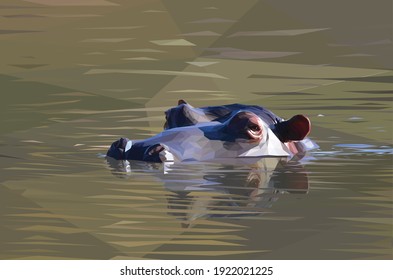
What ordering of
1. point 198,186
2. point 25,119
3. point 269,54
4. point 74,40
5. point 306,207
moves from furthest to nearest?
point 74,40, point 269,54, point 25,119, point 198,186, point 306,207

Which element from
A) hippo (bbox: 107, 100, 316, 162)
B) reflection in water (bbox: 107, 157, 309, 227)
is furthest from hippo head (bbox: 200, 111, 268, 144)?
reflection in water (bbox: 107, 157, 309, 227)

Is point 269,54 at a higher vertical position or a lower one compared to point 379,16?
lower

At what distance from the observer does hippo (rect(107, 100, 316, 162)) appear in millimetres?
13797

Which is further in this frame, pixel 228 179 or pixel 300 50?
pixel 300 50

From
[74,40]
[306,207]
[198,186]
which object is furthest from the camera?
[74,40]

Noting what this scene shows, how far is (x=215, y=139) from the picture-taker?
1405 cm

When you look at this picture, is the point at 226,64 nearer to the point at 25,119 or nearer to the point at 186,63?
the point at 186,63

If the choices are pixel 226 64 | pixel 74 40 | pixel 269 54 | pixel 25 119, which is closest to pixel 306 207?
pixel 25 119

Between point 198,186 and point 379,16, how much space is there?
88.5 feet

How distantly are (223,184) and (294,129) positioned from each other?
2030 mm

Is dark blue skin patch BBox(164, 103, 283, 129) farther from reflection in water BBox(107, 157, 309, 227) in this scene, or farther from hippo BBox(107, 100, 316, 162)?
reflection in water BBox(107, 157, 309, 227)

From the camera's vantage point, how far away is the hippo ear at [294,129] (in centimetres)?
1412

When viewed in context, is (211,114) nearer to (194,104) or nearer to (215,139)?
(215,139)

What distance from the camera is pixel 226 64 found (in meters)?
31.2
